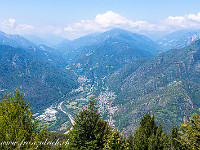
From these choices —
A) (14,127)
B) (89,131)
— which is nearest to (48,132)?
(89,131)

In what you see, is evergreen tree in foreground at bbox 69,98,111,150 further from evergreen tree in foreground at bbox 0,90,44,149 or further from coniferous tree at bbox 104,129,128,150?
evergreen tree in foreground at bbox 0,90,44,149

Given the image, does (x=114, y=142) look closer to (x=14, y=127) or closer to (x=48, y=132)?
(x=48, y=132)

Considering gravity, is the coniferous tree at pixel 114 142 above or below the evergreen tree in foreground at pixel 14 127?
below

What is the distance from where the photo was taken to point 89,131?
840 inches

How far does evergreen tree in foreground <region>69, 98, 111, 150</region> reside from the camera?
67.0 ft

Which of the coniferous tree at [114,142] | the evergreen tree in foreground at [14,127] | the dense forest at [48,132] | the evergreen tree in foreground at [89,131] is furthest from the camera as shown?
the evergreen tree in foreground at [89,131]

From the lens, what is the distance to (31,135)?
648 inches

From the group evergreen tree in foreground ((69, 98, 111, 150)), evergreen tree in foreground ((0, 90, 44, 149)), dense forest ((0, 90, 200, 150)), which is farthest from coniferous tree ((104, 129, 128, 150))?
evergreen tree in foreground ((0, 90, 44, 149))

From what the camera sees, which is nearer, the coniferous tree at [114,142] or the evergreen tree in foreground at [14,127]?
the evergreen tree in foreground at [14,127]

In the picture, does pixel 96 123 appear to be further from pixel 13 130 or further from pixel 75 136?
pixel 13 130

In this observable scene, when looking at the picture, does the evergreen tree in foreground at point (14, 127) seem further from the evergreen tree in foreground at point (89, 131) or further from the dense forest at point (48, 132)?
the evergreen tree in foreground at point (89, 131)

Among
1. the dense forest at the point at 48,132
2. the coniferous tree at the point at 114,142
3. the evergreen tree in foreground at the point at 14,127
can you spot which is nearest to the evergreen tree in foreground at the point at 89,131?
the dense forest at the point at 48,132

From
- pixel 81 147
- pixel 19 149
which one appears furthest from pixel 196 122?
pixel 19 149

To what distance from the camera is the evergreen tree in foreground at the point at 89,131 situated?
20419 mm
